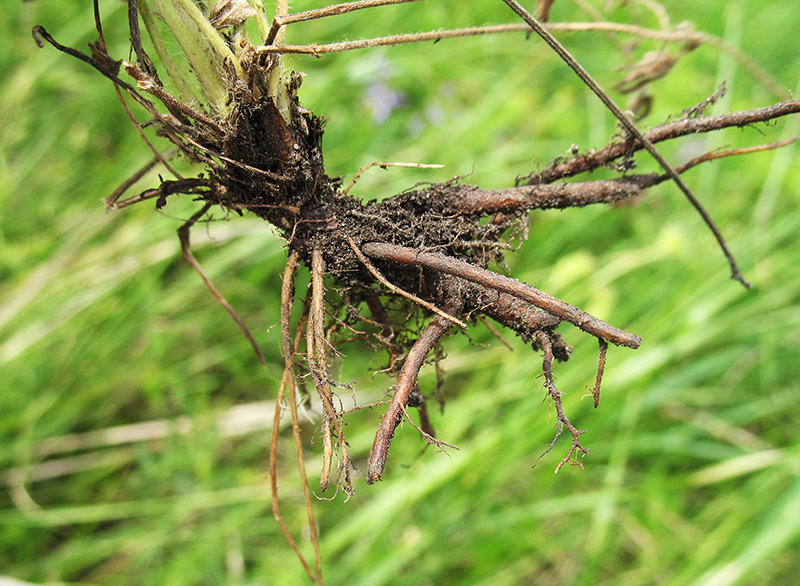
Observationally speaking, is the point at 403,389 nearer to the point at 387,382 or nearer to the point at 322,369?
the point at 322,369

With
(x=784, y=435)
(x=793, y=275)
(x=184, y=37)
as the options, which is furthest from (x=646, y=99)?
(x=784, y=435)

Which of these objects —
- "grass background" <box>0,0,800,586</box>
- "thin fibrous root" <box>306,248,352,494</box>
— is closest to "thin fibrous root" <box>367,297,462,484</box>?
"thin fibrous root" <box>306,248,352,494</box>

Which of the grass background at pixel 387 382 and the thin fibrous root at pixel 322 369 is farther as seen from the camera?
the grass background at pixel 387 382

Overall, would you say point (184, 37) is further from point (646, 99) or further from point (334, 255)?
point (646, 99)

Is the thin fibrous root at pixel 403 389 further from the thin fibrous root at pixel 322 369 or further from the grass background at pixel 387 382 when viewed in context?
the grass background at pixel 387 382

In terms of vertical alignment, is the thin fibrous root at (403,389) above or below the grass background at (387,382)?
below

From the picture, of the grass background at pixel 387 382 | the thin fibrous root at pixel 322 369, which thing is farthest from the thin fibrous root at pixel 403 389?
the grass background at pixel 387 382

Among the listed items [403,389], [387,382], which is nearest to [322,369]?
[403,389]
